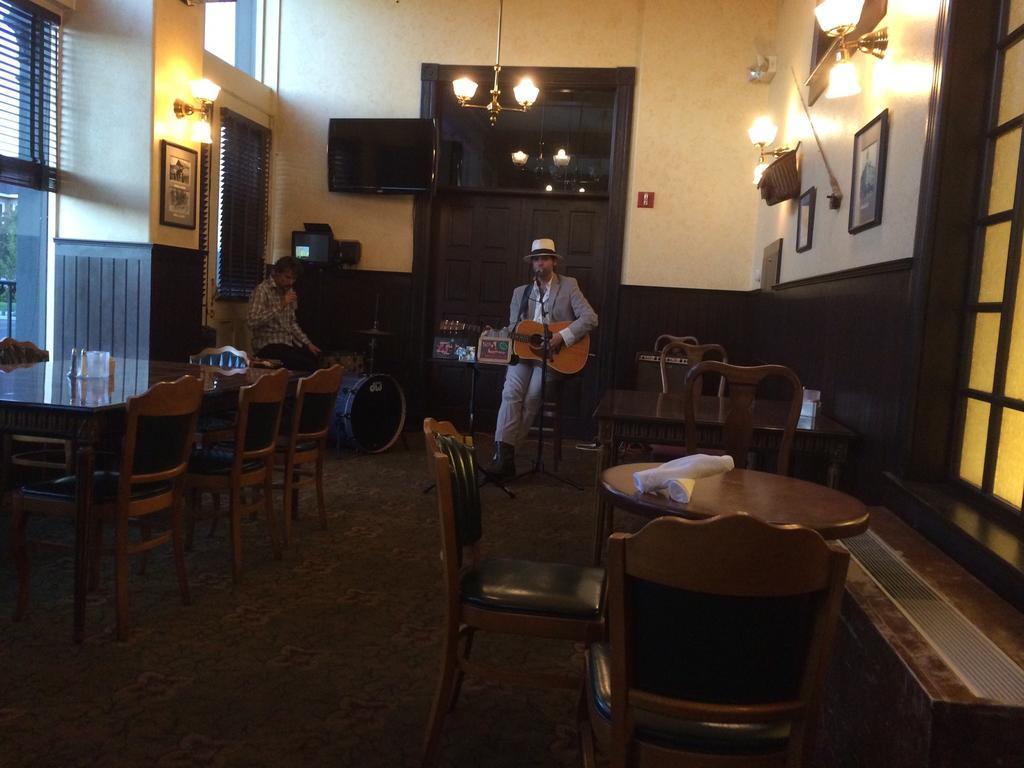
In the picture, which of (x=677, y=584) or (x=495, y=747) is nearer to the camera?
(x=677, y=584)

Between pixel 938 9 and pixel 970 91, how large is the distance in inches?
15.6

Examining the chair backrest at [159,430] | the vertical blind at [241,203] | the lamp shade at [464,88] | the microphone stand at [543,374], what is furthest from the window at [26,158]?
the microphone stand at [543,374]

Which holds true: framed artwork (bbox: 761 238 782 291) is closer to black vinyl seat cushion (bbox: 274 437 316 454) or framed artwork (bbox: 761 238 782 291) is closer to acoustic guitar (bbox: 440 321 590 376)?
acoustic guitar (bbox: 440 321 590 376)

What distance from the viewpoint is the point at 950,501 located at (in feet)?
8.86

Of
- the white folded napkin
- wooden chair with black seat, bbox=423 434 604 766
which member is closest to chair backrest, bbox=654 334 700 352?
the white folded napkin

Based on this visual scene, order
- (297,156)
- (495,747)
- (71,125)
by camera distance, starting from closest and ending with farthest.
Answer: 1. (495,747)
2. (71,125)
3. (297,156)

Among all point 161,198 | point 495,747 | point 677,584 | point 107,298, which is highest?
point 161,198

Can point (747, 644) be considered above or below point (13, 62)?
below

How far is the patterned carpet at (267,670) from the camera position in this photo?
2275mm

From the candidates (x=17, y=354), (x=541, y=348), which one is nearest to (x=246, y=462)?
(x=17, y=354)

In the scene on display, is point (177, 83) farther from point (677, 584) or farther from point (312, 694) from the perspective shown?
point (677, 584)

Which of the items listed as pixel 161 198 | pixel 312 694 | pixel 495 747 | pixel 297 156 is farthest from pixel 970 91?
pixel 297 156

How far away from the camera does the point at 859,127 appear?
13.7ft

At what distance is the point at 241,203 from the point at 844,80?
5142 mm
